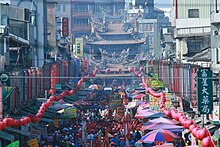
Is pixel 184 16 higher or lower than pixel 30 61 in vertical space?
higher

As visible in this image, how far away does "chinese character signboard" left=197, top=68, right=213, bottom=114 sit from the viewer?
18.9 m

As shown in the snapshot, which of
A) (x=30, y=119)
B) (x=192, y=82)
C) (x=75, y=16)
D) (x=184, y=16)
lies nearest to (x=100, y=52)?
(x=75, y=16)

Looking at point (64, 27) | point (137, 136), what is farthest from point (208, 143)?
point (64, 27)

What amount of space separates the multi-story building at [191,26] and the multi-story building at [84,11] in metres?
58.6

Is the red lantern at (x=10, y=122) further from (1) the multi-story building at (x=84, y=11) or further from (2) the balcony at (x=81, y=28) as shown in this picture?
(2) the balcony at (x=81, y=28)

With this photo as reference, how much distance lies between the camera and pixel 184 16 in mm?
42625

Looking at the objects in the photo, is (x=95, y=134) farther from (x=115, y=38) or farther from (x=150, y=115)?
(x=115, y=38)

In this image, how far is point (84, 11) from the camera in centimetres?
10888

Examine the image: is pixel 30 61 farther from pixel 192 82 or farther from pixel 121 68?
pixel 121 68

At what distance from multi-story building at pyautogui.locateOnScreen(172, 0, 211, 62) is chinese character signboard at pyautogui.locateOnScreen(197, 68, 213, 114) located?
20.0 m

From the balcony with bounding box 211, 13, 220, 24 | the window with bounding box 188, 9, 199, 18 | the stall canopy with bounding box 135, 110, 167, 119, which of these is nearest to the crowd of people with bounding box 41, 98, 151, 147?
the stall canopy with bounding box 135, 110, 167, 119

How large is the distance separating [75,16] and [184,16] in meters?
66.0

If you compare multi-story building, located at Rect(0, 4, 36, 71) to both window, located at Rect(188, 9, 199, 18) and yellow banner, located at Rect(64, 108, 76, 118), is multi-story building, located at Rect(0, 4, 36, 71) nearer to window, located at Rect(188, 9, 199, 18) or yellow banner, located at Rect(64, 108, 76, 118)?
yellow banner, located at Rect(64, 108, 76, 118)

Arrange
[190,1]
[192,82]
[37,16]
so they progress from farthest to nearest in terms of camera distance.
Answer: [37,16], [190,1], [192,82]
